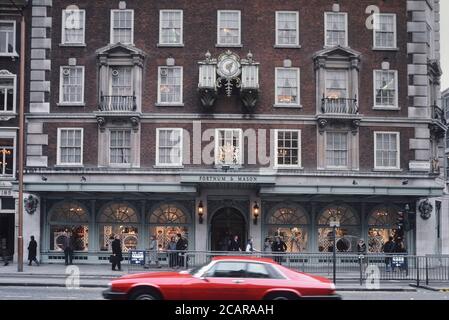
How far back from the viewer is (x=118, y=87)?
1457 inches

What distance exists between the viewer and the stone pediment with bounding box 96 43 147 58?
120ft

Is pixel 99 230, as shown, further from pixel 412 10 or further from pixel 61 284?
pixel 412 10

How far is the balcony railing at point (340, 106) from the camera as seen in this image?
36594 mm

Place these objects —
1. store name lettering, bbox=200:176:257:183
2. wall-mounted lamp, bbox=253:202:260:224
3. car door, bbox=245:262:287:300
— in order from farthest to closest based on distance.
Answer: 1. wall-mounted lamp, bbox=253:202:260:224
2. store name lettering, bbox=200:176:257:183
3. car door, bbox=245:262:287:300

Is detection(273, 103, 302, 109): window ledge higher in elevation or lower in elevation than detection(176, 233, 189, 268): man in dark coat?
higher

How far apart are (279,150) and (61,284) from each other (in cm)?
1486

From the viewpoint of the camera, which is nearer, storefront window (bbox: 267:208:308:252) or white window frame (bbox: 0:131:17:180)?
storefront window (bbox: 267:208:308:252)

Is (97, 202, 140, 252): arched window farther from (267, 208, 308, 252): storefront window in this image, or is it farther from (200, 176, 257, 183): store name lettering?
(267, 208, 308, 252): storefront window

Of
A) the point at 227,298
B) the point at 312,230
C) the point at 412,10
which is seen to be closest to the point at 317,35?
the point at 412,10

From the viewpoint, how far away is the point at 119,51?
1452 inches

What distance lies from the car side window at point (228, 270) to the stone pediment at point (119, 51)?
71.7 ft

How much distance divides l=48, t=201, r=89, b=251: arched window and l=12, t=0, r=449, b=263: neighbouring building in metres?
0.08

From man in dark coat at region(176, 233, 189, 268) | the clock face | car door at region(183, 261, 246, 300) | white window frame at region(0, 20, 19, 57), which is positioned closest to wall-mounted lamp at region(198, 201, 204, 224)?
man in dark coat at region(176, 233, 189, 268)

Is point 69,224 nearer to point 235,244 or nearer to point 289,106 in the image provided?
point 235,244
